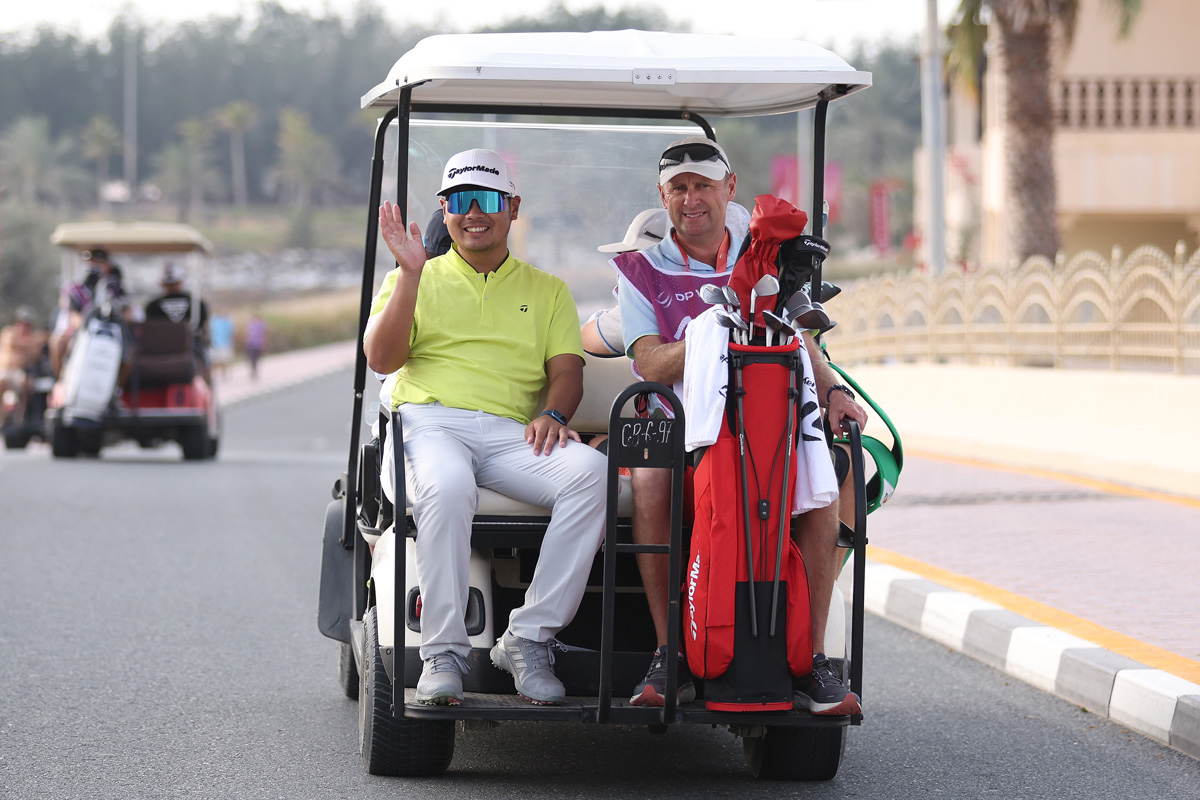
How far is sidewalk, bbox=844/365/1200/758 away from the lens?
5.69 metres

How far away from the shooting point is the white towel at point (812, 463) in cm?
407

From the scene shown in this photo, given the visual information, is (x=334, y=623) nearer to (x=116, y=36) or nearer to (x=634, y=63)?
(x=634, y=63)

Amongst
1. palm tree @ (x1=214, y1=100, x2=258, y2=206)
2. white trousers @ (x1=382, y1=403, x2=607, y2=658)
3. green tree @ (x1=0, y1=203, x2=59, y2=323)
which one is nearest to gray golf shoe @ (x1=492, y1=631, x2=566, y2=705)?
white trousers @ (x1=382, y1=403, x2=607, y2=658)

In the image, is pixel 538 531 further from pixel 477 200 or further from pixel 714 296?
pixel 477 200

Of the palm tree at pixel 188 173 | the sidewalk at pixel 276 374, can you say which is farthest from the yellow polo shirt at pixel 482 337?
the palm tree at pixel 188 173

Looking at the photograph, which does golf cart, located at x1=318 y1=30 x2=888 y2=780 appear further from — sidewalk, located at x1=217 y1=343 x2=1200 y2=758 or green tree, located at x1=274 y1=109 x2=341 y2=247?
green tree, located at x1=274 y1=109 x2=341 y2=247

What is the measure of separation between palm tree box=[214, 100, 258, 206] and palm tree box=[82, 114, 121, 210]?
10.4 meters

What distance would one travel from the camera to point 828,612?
4215 mm

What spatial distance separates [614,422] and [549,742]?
1526 mm

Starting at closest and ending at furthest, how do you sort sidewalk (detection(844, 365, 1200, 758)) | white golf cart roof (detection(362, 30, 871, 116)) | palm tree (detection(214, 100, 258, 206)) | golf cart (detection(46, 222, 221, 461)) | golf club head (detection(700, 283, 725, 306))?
golf club head (detection(700, 283, 725, 306)) < white golf cart roof (detection(362, 30, 871, 116)) < sidewalk (detection(844, 365, 1200, 758)) < golf cart (detection(46, 222, 221, 461)) < palm tree (detection(214, 100, 258, 206))

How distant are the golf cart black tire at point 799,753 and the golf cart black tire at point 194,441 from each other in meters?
12.6

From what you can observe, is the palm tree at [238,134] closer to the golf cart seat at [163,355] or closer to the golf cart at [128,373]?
the golf cart at [128,373]

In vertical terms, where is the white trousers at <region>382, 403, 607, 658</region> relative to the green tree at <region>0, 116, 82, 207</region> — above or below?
below

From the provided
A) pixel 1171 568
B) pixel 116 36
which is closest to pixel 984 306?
pixel 1171 568
